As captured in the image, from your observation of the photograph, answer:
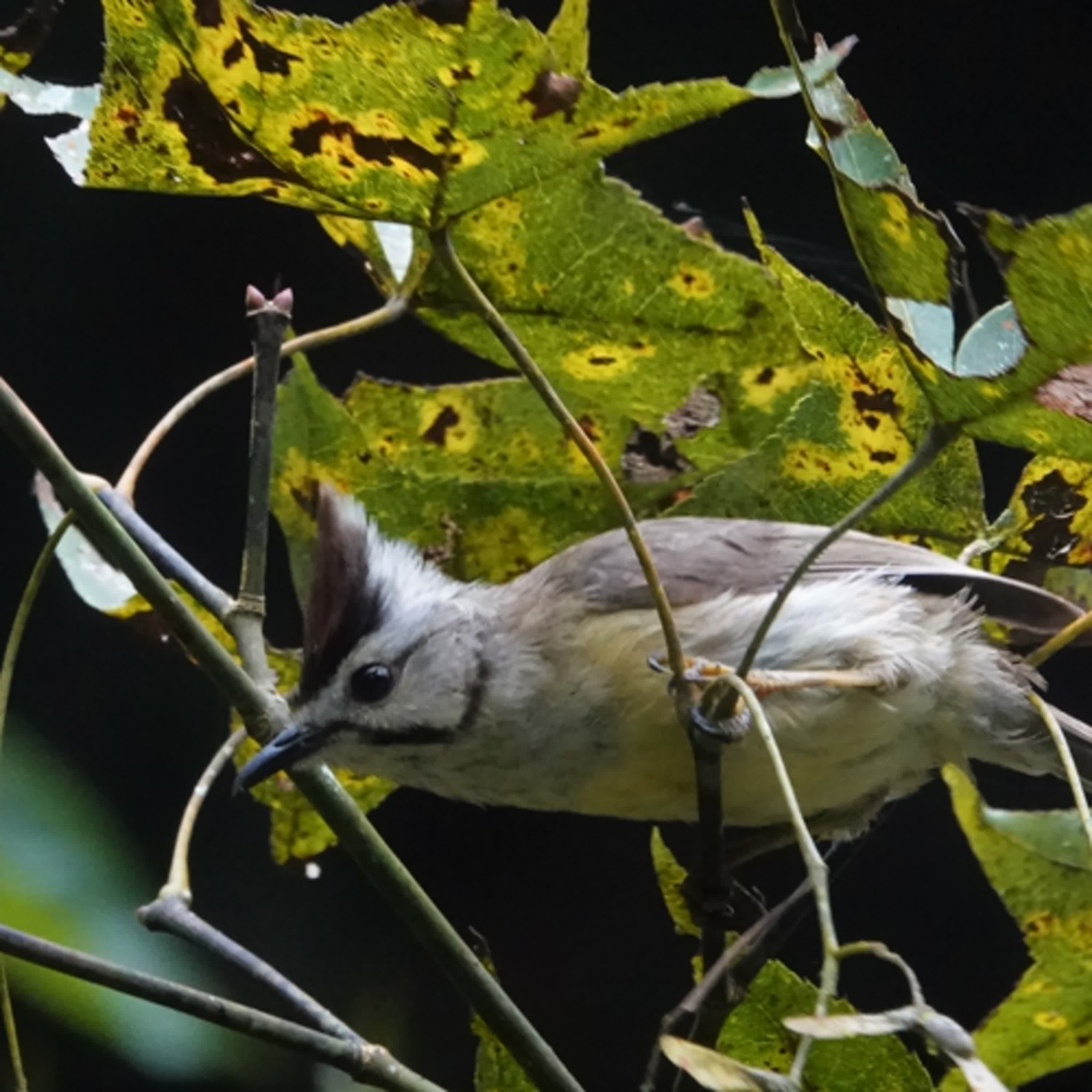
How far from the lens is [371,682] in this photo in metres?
0.90

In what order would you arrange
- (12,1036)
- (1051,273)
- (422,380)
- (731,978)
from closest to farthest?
(1051,273), (12,1036), (731,978), (422,380)

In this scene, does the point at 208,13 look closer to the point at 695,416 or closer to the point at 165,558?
the point at 165,558

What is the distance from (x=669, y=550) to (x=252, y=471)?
14.6 inches

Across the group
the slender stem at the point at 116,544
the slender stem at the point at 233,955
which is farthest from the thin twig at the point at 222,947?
the slender stem at the point at 116,544

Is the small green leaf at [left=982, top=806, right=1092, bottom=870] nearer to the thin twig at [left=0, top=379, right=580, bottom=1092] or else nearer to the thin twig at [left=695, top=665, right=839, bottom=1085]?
the thin twig at [left=695, top=665, right=839, bottom=1085]

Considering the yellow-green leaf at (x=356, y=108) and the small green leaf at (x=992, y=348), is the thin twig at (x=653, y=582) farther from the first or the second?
the small green leaf at (x=992, y=348)

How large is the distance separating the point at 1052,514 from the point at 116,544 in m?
0.57

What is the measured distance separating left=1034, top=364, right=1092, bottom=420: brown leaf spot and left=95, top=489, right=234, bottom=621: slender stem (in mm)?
412

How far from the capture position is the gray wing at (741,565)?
2.97 ft

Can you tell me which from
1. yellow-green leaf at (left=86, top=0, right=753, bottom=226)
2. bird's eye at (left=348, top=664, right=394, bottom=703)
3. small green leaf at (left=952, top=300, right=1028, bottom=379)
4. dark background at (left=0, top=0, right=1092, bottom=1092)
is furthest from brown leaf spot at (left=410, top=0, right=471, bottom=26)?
dark background at (left=0, top=0, right=1092, bottom=1092)

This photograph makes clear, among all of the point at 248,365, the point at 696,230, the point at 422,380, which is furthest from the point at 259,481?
the point at 422,380

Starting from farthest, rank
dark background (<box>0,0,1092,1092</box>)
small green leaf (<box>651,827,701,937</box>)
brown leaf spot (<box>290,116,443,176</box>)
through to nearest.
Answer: dark background (<box>0,0,1092,1092</box>) → small green leaf (<box>651,827,701,937</box>) → brown leaf spot (<box>290,116,443,176</box>)

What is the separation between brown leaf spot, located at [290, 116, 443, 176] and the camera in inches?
20.0

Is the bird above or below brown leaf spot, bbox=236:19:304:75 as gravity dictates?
below
